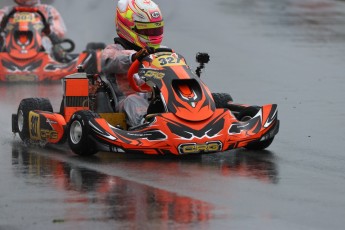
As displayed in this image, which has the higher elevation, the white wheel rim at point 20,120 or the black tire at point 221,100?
the black tire at point 221,100

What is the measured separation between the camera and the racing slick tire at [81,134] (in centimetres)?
1066

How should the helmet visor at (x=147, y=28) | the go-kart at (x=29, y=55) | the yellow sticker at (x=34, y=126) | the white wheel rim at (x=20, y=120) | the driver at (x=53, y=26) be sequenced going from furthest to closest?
the driver at (x=53, y=26) < the go-kart at (x=29, y=55) < the white wheel rim at (x=20, y=120) < the helmet visor at (x=147, y=28) < the yellow sticker at (x=34, y=126)

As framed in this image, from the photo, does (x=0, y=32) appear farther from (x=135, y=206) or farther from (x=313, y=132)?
(x=135, y=206)

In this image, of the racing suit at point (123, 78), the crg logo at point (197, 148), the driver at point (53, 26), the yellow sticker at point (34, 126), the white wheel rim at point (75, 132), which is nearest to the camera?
the crg logo at point (197, 148)

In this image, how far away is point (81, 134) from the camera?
35.2 ft

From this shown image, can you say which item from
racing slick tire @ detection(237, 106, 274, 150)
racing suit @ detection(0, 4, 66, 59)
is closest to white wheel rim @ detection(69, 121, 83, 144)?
racing slick tire @ detection(237, 106, 274, 150)

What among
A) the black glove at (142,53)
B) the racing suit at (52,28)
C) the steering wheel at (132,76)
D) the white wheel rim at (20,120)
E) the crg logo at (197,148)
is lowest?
the crg logo at (197,148)

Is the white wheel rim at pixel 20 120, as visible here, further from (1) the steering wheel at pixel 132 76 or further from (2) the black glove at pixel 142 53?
(2) the black glove at pixel 142 53

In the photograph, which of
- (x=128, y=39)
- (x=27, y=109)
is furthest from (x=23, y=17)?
(x=128, y=39)

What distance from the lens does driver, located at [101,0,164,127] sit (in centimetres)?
1176

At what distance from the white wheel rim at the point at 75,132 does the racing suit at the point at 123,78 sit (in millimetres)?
592

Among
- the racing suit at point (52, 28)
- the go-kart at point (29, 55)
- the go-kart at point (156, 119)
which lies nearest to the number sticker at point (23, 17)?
the go-kart at point (29, 55)

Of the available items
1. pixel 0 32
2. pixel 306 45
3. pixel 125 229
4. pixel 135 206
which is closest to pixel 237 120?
pixel 135 206

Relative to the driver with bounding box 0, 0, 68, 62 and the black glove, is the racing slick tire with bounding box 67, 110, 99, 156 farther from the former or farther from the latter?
the driver with bounding box 0, 0, 68, 62
